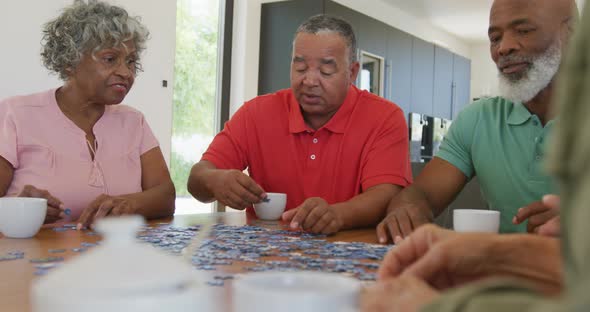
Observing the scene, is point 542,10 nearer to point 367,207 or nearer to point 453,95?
point 367,207

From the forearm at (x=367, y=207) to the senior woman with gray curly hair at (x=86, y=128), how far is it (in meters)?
0.75

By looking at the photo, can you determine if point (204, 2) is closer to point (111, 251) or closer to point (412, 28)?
point (412, 28)

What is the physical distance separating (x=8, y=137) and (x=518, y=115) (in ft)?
6.82

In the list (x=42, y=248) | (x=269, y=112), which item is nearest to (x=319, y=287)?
(x=42, y=248)

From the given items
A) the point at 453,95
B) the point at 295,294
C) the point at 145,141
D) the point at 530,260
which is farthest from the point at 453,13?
the point at 295,294

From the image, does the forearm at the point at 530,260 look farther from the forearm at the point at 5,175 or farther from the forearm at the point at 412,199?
the forearm at the point at 5,175

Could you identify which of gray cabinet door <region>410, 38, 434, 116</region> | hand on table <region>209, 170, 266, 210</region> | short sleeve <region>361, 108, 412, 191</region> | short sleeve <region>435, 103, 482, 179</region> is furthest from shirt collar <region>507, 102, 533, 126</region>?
gray cabinet door <region>410, 38, 434, 116</region>

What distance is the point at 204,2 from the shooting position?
21.0 feet

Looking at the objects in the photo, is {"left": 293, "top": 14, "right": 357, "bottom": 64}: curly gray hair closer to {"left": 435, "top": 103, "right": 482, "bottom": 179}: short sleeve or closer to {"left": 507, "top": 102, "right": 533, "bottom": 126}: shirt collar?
{"left": 435, "top": 103, "right": 482, "bottom": 179}: short sleeve

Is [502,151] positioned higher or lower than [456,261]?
higher

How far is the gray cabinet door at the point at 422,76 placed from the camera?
8.98 m

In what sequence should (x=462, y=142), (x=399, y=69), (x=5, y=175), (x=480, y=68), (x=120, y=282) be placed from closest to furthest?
1. (x=120, y=282)
2. (x=5, y=175)
3. (x=462, y=142)
4. (x=399, y=69)
5. (x=480, y=68)

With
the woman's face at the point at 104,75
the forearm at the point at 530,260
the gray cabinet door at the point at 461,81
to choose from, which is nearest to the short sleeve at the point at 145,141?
the woman's face at the point at 104,75

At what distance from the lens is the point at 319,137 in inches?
108
